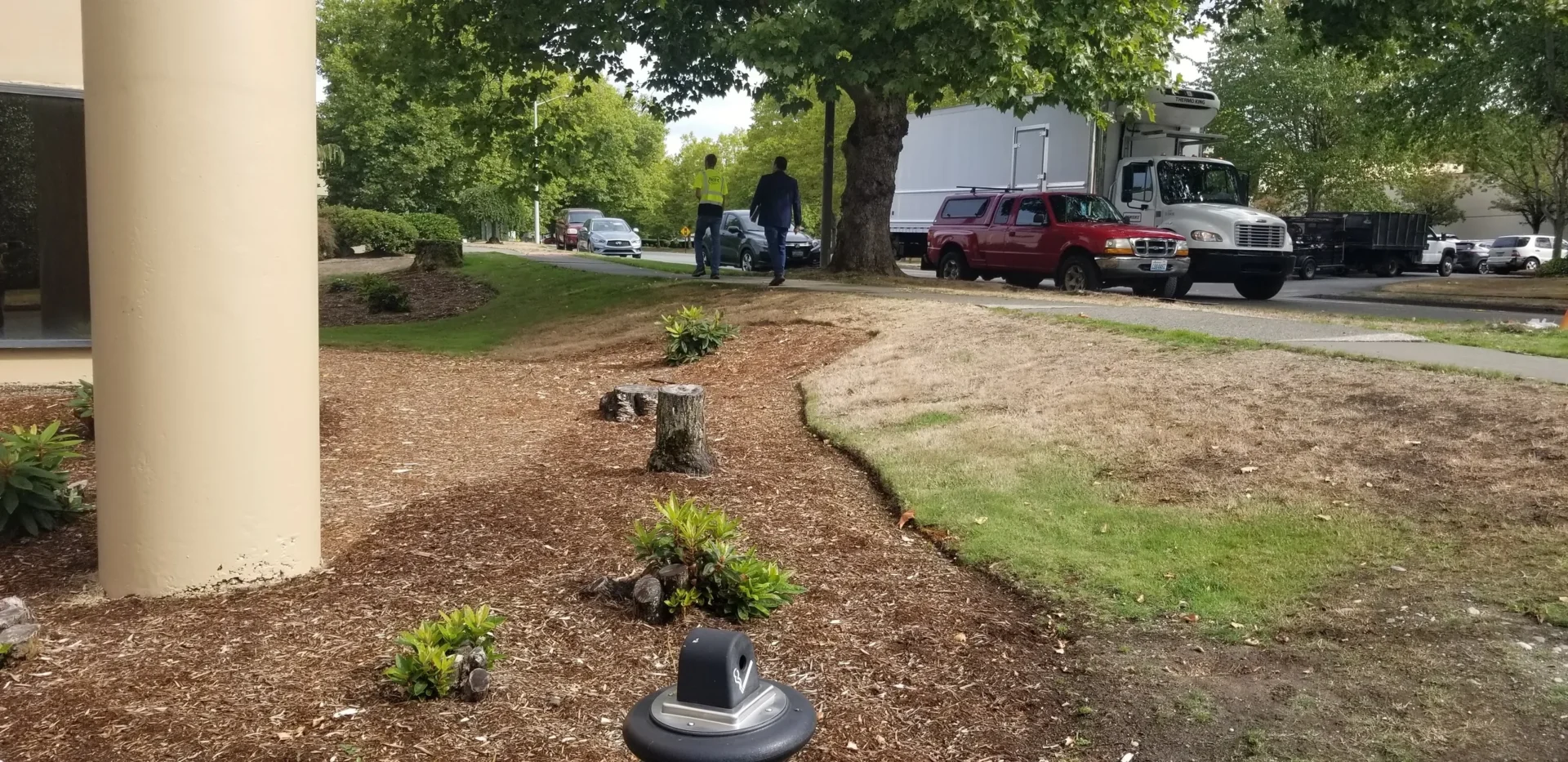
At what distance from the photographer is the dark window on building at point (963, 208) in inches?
825

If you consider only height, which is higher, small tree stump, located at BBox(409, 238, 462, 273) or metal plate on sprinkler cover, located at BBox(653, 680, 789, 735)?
small tree stump, located at BBox(409, 238, 462, 273)

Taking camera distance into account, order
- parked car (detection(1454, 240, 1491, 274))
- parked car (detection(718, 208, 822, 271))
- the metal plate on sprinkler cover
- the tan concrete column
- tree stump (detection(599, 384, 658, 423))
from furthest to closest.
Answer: parked car (detection(1454, 240, 1491, 274)) < parked car (detection(718, 208, 822, 271)) < tree stump (detection(599, 384, 658, 423)) < the tan concrete column < the metal plate on sprinkler cover

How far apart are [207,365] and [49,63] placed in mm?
6379

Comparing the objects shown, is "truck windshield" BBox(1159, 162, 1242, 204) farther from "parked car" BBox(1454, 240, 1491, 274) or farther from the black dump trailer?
"parked car" BBox(1454, 240, 1491, 274)

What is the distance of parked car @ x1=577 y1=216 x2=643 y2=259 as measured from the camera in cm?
4075

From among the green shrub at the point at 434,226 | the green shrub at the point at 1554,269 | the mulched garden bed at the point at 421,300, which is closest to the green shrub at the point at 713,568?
the mulched garden bed at the point at 421,300

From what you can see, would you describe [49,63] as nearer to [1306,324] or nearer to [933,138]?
[1306,324]

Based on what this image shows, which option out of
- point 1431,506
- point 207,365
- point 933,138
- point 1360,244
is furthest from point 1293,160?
point 207,365

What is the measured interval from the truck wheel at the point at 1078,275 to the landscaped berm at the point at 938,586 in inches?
363

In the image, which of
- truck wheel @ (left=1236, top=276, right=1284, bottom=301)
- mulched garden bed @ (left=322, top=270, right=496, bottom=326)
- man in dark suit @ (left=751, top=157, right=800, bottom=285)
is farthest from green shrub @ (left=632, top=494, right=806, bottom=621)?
truck wheel @ (left=1236, top=276, right=1284, bottom=301)

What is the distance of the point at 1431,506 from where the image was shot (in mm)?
5383

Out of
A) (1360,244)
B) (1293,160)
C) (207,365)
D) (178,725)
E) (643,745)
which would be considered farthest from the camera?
(1293,160)

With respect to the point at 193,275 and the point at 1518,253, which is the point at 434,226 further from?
the point at 1518,253

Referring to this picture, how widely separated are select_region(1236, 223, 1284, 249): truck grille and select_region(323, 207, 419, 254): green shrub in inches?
927
